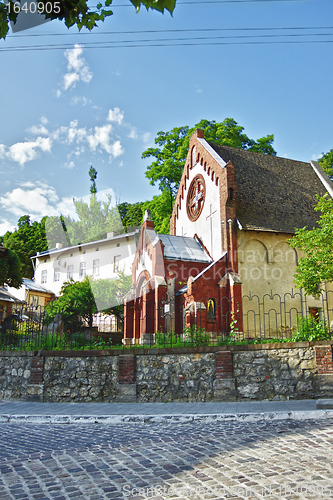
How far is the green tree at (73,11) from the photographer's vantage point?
2.99 metres

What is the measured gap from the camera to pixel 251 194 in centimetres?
2195

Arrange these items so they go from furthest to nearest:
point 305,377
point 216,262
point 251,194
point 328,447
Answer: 1. point 251,194
2. point 216,262
3. point 305,377
4. point 328,447

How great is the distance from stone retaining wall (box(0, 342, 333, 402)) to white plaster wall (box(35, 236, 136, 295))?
81.0 ft

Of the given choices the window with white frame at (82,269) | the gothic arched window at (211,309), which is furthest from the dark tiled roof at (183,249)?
the window with white frame at (82,269)

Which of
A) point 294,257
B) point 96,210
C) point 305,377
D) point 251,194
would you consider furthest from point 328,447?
point 96,210

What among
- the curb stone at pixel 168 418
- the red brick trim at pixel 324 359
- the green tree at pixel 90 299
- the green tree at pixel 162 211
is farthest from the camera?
the green tree at pixel 162 211

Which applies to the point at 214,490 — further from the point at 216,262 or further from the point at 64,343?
the point at 216,262

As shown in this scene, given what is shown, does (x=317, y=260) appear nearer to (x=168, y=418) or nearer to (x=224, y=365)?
(x=224, y=365)

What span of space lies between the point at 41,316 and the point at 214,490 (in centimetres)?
915

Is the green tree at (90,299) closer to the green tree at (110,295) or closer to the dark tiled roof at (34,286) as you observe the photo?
the green tree at (110,295)

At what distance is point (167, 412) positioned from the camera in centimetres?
846

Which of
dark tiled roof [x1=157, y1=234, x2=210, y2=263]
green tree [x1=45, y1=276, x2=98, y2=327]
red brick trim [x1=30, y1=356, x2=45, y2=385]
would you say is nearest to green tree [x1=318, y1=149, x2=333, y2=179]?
dark tiled roof [x1=157, y1=234, x2=210, y2=263]

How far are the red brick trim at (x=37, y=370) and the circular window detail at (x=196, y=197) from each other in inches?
580

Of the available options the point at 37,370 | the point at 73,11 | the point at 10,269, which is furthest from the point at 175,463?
the point at 10,269
